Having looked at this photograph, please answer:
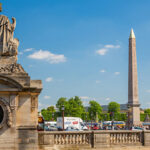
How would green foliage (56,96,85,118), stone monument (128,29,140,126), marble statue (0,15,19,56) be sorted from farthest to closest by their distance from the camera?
green foliage (56,96,85,118), stone monument (128,29,140,126), marble statue (0,15,19,56)

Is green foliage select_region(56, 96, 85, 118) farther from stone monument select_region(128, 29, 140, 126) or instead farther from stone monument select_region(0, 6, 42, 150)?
stone monument select_region(0, 6, 42, 150)

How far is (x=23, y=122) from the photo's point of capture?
46.2 feet

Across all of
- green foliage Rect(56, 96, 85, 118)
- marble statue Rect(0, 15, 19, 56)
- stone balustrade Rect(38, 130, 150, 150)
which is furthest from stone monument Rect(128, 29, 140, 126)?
marble statue Rect(0, 15, 19, 56)

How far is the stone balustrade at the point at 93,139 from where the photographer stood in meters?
14.6

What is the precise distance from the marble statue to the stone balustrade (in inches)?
168

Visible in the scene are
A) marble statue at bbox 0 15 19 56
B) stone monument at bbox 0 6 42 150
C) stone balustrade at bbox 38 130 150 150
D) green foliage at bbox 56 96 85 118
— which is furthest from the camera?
green foliage at bbox 56 96 85 118

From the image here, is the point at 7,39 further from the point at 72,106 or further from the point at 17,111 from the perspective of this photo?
the point at 72,106

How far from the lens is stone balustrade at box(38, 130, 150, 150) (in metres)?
14.6

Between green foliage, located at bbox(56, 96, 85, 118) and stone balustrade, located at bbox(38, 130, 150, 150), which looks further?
green foliage, located at bbox(56, 96, 85, 118)

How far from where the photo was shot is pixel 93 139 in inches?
593

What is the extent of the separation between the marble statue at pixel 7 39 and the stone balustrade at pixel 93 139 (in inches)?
168

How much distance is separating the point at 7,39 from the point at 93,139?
6539mm

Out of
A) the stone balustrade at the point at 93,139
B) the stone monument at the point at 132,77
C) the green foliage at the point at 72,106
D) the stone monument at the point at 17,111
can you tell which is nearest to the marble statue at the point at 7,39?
the stone monument at the point at 17,111

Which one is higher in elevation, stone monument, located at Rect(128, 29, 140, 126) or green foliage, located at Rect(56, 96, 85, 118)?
stone monument, located at Rect(128, 29, 140, 126)
